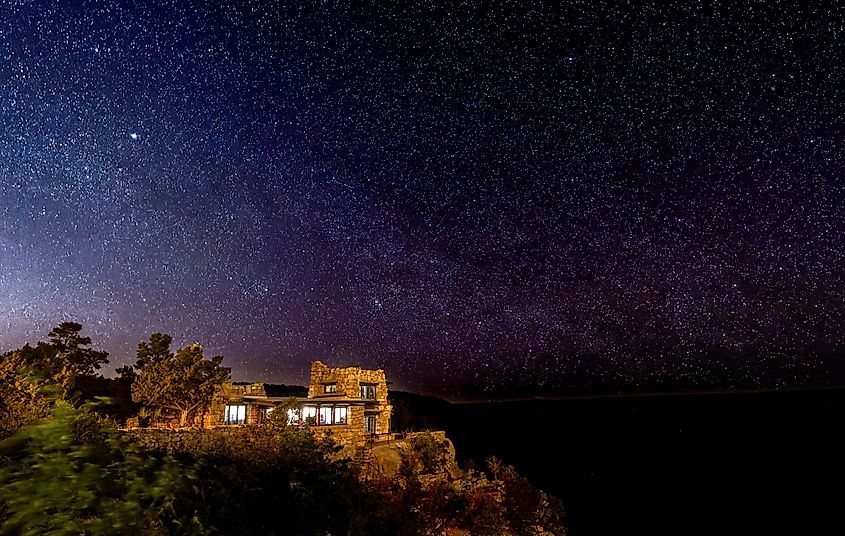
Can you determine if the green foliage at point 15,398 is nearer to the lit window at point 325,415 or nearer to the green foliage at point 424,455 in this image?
the lit window at point 325,415

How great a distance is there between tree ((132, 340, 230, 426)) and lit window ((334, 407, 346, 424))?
8.69m

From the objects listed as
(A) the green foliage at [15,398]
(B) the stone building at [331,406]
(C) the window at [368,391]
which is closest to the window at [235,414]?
(B) the stone building at [331,406]

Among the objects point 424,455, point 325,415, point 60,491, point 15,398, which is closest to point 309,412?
point 325,415

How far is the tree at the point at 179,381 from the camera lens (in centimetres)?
3219

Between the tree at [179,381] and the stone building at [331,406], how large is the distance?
145 cm

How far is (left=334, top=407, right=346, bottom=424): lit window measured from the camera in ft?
115

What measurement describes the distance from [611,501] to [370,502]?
8795cm

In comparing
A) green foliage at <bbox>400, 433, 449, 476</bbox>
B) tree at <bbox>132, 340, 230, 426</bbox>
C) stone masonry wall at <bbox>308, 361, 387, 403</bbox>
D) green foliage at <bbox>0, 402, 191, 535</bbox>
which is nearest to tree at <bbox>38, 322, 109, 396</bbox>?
tree at <bbox>132, 340, 230, 426</bbox>

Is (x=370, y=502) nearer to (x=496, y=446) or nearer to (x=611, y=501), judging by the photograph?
(x=611, y=501)

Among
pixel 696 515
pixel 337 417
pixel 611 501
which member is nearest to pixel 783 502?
pixel 696 515

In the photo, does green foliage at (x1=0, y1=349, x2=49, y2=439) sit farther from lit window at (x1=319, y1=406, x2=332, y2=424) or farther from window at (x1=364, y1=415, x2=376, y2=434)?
window at (x1=364, y1=415, x2=376, y2=434)

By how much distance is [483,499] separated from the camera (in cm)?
3209

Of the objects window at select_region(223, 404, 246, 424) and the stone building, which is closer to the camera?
the stone building

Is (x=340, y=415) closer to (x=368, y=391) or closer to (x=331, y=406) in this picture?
(x=331, y=406)
